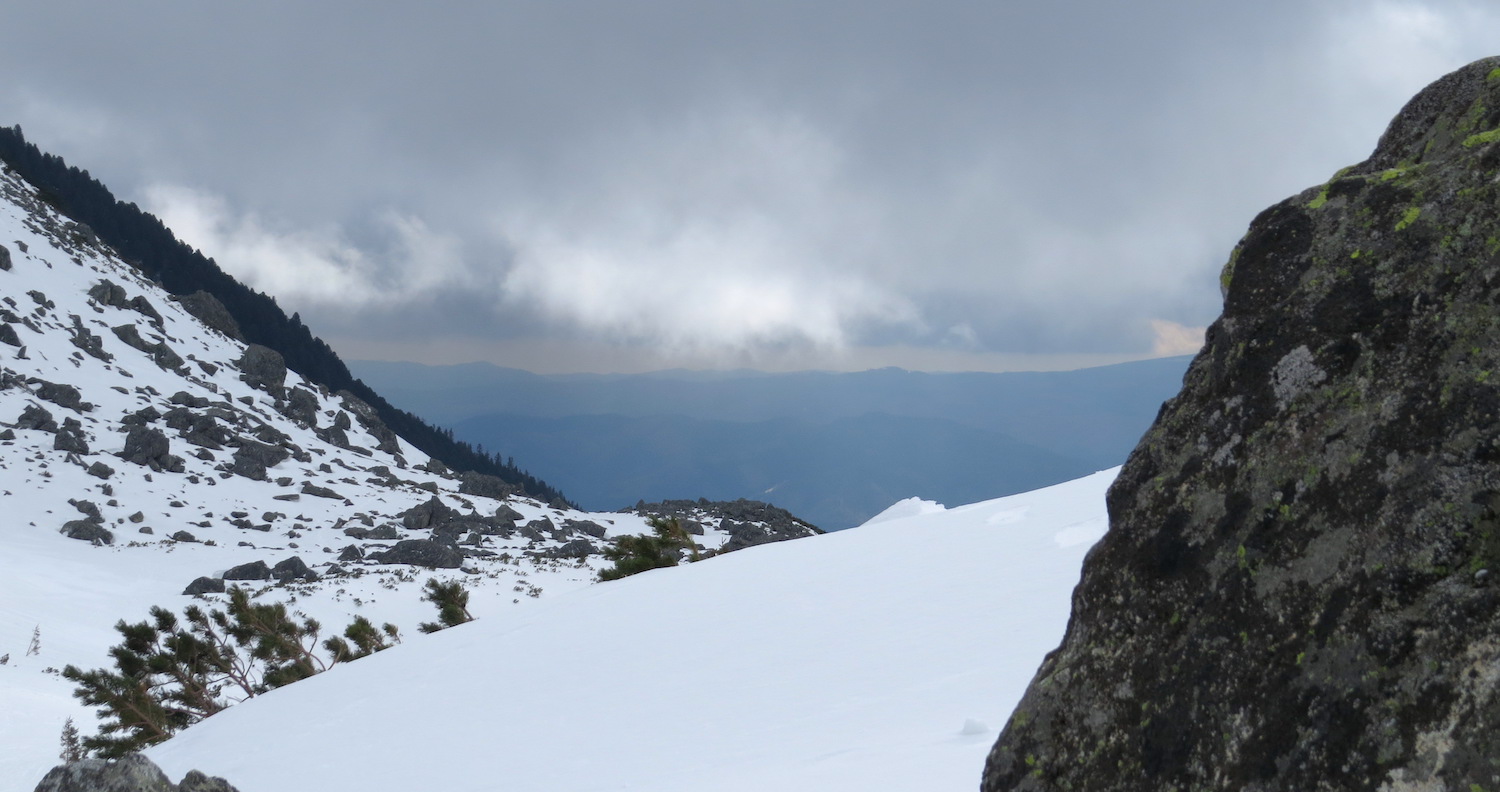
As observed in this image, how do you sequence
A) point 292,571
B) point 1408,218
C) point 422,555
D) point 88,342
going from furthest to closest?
point 88,342 < point 422,555 < point 292,571 < point 1408,218

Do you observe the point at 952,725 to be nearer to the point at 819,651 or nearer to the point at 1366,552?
the point at 819,651

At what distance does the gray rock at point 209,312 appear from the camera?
7769 centimetres

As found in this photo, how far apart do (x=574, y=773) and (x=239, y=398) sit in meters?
67.6

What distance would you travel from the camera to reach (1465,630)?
1607 mm

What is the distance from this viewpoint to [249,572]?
30.5 meters

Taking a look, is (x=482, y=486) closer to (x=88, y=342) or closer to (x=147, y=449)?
(x=147, y=449)

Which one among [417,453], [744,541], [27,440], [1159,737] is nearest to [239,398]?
[417,453]

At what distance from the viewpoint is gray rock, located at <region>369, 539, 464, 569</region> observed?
35.3 metres

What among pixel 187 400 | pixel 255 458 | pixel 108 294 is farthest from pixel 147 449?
pixel 108 294

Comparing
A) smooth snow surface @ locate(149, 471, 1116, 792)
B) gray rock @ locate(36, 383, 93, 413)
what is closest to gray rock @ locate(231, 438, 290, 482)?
gray rock @ locate(36, 383, 93, 413)

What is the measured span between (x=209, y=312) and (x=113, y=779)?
295 ft

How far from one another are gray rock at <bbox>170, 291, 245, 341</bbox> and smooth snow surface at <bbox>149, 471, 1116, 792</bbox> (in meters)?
82.1

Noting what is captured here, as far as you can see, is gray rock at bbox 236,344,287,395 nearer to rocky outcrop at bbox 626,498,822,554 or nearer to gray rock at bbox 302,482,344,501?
gray rock at bbox 302,482,344,501

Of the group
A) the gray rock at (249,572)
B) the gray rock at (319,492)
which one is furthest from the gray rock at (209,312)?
the gray rock at (249,572)
